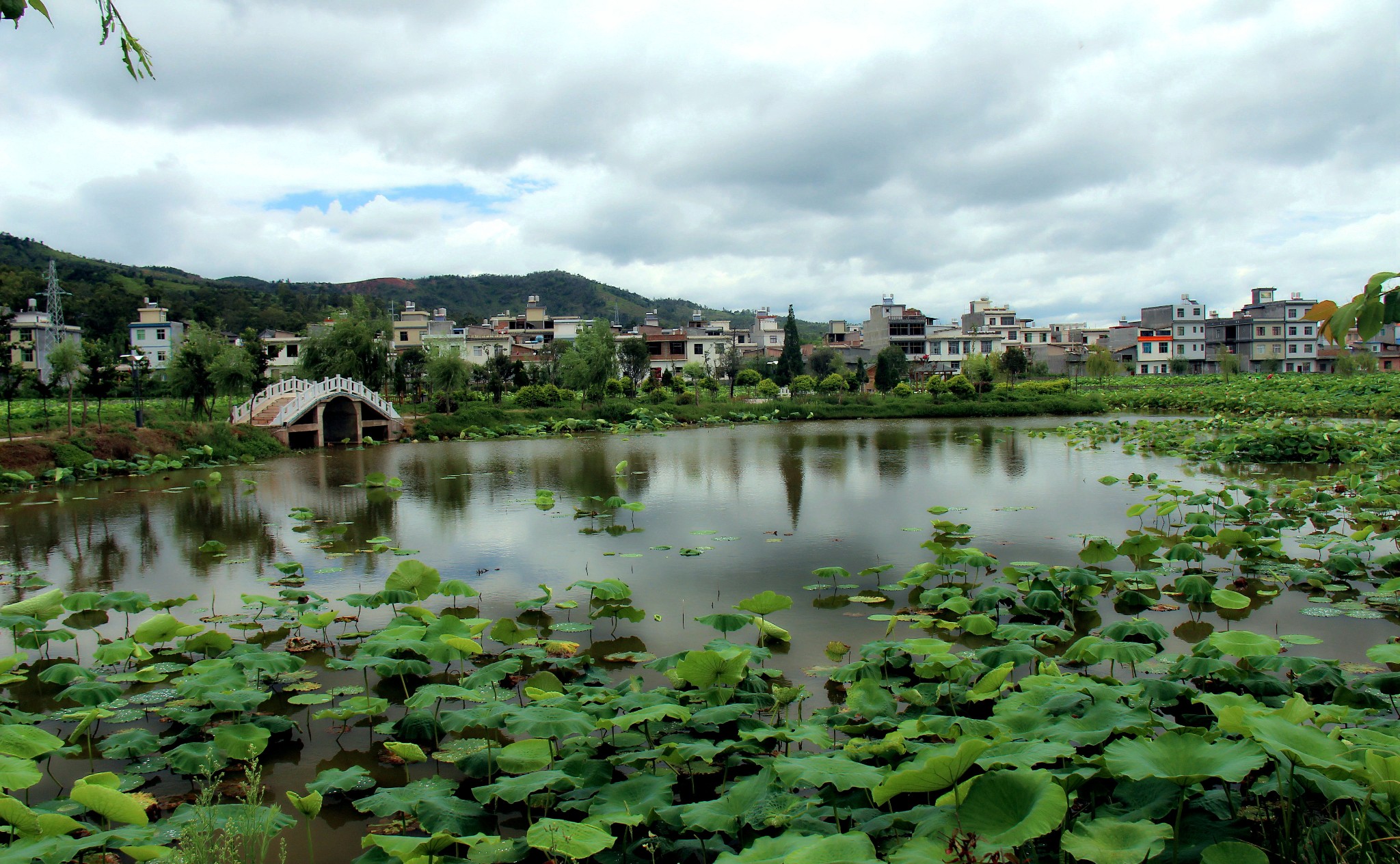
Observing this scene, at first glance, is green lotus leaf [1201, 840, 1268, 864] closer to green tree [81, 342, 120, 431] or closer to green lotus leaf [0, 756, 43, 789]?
green lotus leaf [0, 756, 43, 789]

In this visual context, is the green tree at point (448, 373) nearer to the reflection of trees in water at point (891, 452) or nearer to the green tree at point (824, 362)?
the reflection of trees in water at point (891, 452)

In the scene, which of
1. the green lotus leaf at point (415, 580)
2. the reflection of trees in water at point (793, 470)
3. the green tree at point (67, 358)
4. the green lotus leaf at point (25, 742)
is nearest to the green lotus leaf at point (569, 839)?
the green lotus leaf at point (25, 742)

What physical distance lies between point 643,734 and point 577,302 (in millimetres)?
112527

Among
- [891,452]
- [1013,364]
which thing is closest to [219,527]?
[891,452]

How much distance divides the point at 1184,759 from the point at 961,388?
1623 inches

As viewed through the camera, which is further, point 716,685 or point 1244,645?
point 716,685

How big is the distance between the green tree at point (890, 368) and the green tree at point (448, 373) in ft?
78.4

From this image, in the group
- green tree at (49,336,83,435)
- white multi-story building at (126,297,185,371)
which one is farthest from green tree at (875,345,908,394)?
white multi-story building at (126,297,185,371)

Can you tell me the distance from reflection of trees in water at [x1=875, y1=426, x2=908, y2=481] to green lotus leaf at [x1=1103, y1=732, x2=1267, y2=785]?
13.9 metres

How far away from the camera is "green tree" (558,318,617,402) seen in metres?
38.5

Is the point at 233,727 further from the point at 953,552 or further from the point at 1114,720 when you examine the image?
the point at 953,552

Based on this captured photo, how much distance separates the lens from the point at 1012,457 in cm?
2098

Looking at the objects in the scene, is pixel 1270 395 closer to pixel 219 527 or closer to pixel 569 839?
pixel 219 527

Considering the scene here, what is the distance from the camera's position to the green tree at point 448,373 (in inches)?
1411
